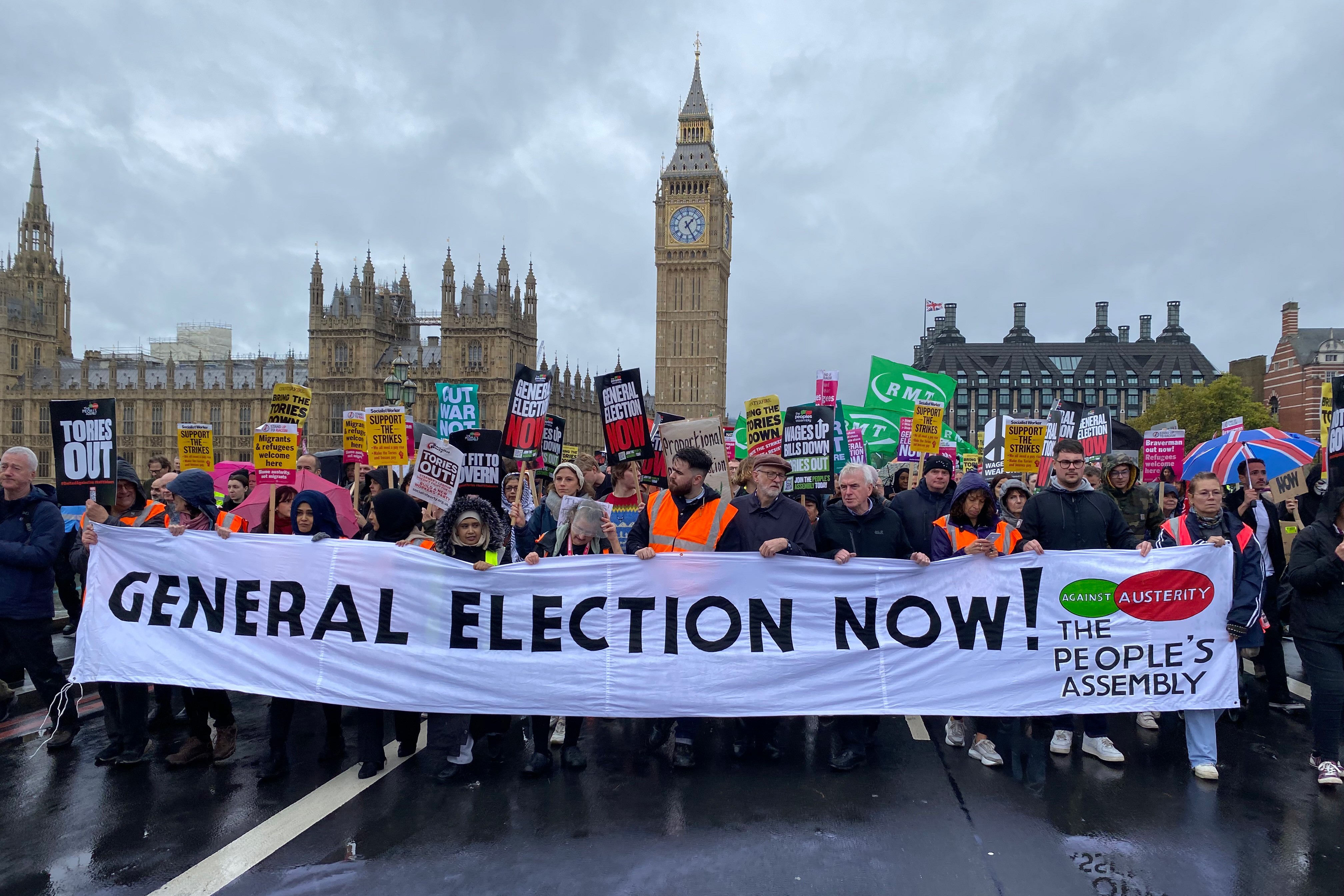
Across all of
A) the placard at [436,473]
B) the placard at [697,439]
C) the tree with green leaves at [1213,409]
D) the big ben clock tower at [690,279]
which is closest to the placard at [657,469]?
the placard at [697,439]

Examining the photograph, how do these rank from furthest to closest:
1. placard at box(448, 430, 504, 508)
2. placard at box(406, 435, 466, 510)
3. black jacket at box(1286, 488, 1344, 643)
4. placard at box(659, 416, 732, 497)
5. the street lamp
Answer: the street lamp → placard at box(659, 416, 732, 497) → placard at box(448, 430, 504, 508) → placard at box(406, 435, 466, 510) → black jacket at box(1286, 488, 1344, 643)

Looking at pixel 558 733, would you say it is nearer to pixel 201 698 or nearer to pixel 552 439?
pixel 201 698

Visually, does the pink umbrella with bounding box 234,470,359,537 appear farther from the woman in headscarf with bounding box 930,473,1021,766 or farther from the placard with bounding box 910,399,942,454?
the placard with bounding box 910,399,942,454

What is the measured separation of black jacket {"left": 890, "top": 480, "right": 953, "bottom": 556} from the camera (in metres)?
5.79

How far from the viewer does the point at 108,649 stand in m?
4.98

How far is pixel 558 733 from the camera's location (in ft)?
18.0

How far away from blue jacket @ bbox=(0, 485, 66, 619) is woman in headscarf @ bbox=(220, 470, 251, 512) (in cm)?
255

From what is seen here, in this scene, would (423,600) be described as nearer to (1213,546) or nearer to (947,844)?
(947,844)

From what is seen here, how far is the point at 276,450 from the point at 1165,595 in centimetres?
889

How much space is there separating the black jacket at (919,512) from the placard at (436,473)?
10.6 feet

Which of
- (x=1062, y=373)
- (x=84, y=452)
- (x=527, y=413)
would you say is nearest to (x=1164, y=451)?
(x=527, y=413)

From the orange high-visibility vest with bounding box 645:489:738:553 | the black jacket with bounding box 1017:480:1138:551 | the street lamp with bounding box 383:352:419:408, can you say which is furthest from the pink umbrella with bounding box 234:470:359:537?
the street lamp with bounding box 383:352:419:408

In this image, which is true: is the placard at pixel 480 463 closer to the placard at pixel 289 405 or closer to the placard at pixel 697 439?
the placard at pixel 697 439

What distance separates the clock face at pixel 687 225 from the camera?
69812 mm
